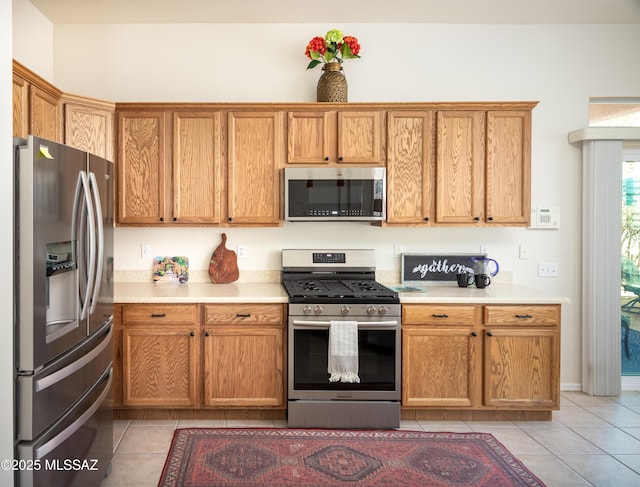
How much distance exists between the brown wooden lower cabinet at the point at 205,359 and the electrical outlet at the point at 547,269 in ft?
6.89

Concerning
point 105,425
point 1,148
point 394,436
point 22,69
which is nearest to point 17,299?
point 1,148

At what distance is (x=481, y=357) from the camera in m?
3.33

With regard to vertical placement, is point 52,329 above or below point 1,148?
below

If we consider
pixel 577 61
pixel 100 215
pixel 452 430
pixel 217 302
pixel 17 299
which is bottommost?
pixel 452 430

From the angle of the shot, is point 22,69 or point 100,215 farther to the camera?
point 22,69

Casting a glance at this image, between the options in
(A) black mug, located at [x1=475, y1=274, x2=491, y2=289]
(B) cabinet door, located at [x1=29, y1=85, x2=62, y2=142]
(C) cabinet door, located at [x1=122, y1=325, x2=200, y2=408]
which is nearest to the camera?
(B) cabinet door, located at [x1=29, y1=85, x2=62, y2=142]

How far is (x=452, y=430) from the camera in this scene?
10.7 feet

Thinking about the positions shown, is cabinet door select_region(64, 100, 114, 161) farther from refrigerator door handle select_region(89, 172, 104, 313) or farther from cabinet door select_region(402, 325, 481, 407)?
cabinet door select_region(402, 325, 481, 407)

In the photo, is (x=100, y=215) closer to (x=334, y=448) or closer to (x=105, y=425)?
(x=105, y=425)

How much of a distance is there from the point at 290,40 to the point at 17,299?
9.29ft

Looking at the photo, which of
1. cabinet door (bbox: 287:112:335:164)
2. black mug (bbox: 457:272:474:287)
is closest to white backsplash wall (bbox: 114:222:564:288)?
black mug (bbox: 457:272:474:287)

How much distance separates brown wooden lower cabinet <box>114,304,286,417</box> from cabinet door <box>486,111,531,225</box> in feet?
5.59

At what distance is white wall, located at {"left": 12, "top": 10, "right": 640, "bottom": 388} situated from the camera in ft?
12.6

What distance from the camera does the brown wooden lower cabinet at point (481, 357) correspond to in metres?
3.31
